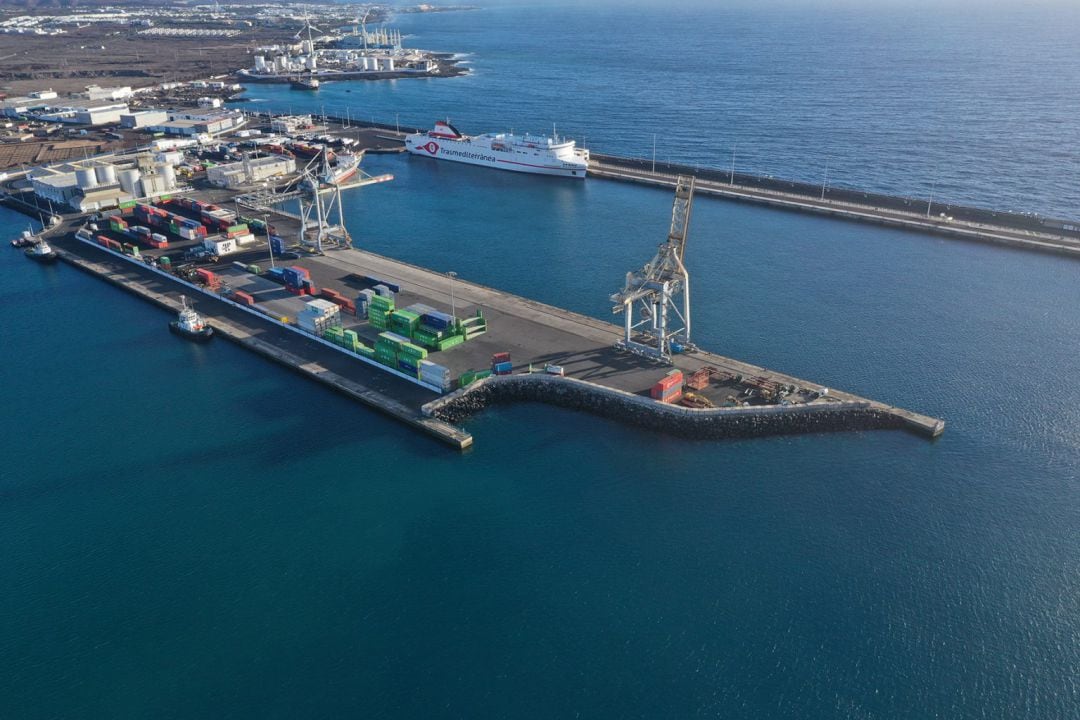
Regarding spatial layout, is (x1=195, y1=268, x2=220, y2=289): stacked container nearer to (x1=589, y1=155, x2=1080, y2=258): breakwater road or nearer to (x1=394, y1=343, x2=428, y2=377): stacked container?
(x1=394, y1=343, x2=428, y2=377): stacked container

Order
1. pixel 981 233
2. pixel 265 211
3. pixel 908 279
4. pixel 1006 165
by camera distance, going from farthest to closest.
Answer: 1. pixel 1006 165
2. pixel 265 211
3. pixel 981 233
4. pixel 908 279

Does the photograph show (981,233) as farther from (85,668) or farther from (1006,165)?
(85,668)

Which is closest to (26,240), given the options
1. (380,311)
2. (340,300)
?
(340,300)

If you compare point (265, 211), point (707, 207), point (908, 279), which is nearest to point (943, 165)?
point (707, 207)

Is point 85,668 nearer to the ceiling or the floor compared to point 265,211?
nearer to the floor

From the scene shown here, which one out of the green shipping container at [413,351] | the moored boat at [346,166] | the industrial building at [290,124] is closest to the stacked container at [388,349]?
the green shipping container at [413,351]
